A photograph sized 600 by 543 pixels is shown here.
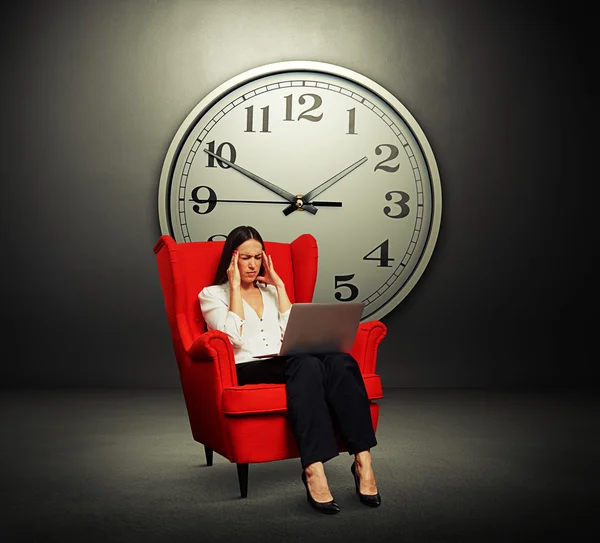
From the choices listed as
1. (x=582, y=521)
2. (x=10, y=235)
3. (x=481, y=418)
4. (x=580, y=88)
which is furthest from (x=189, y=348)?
(x=580, y=88)

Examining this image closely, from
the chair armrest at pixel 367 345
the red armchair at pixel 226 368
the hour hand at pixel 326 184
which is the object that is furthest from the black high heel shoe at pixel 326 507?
the hour hand at pixel 326 184

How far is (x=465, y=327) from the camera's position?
480 cm

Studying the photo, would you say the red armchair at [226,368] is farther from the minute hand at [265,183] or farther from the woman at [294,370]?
the minute hand at [265,183]

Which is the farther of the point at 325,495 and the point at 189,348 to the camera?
the point at 189,348

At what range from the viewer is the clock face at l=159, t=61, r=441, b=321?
465 cm

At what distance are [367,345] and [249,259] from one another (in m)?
0.55

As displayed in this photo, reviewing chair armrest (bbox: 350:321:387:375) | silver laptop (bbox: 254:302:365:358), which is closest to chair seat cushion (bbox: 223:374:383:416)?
silver laptop (bbox: 254:302:365:358)

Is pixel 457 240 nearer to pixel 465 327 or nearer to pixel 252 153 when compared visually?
pixel 465 327

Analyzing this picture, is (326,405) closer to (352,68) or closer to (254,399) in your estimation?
(254,399)

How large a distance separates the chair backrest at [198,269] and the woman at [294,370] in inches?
3.9

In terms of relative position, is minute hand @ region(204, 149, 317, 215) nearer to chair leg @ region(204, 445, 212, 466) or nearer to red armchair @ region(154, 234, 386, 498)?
red armchair @ region(154, 234, 386, 498)

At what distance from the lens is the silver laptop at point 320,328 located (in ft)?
7.89

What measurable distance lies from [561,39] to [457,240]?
4.95 feet

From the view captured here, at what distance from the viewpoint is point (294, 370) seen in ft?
7.80
